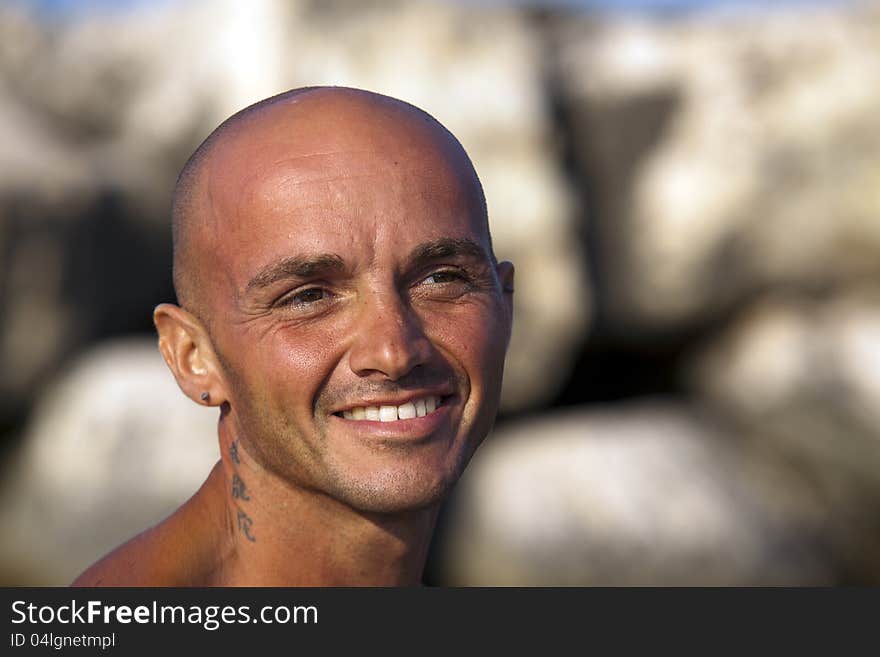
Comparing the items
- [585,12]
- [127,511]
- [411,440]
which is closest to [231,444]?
[411,440]

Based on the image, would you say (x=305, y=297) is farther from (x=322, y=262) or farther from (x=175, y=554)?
(x=175, y=554)

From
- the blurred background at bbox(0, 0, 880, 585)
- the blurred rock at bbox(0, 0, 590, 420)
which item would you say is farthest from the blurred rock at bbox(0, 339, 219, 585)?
the blurred rock at bbox(0, 0, 590, 420)

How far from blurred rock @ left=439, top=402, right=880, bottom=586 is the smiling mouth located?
4.66m

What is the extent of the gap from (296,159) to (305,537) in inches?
24.9

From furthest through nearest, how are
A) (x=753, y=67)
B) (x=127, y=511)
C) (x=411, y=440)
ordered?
(x=753, y=67) < (x=127, y=511) < (x=411, y=440)

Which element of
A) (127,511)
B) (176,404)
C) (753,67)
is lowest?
(127,511)

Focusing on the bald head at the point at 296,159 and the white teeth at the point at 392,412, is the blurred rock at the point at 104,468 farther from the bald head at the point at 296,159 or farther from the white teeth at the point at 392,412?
the white teeth at the point at 392,412

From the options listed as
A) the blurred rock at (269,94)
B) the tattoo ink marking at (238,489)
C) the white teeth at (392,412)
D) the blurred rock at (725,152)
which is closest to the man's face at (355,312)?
the white teeth at (392,412)

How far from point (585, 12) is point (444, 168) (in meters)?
A: 6.46

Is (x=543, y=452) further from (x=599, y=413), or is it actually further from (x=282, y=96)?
(x=282, y=96)

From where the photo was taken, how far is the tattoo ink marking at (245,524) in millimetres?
2055

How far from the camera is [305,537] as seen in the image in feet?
6.62

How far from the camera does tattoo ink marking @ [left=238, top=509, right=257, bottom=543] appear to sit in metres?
2.05

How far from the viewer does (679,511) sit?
21.8 ft
